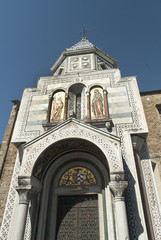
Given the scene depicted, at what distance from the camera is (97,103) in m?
9.73

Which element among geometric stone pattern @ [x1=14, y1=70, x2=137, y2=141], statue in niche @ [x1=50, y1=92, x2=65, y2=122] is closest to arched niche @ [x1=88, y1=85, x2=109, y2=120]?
geometric stone pattern @ [x1=14, y1=70, x2=137, y2=141]

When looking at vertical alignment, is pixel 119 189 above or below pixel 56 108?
below

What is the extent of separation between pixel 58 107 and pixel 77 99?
1553mm

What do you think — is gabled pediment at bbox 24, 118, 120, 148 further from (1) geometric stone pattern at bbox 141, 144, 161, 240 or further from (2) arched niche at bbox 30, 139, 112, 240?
(1) geometric stone pattern at bbox 141, 144, 161, 240

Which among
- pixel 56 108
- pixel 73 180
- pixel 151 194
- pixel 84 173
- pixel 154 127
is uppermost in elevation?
pixel 56 108

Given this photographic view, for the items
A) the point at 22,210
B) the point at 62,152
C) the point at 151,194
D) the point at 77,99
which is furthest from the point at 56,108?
the point at 151,194

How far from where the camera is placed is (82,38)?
19.0m

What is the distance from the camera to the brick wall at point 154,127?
968cm

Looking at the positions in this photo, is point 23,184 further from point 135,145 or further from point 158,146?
point 158,146

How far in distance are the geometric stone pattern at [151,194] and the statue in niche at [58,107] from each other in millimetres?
4667

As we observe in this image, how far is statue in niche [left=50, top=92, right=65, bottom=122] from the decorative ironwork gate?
13.2 ft

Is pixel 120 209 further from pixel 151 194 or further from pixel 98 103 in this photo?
pixel 98 103

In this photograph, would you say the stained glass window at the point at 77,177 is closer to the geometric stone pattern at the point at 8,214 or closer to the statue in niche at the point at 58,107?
the geometric stone pattern at the point at 8,214

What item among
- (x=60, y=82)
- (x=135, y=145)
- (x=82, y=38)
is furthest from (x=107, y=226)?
(x=82, y=38)
